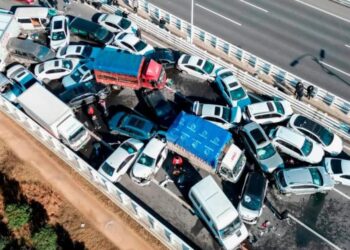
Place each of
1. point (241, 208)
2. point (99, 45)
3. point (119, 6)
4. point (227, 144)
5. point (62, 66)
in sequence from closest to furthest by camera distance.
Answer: point (241, 208) < point (227, 144) < point (62, 66) < point (99, 45) < point (119, 6)

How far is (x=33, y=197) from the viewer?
33938 mm

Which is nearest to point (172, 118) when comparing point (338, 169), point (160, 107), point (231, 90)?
point (160, 107)

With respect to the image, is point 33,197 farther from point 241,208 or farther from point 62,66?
point 241,208

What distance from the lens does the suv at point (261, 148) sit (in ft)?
109

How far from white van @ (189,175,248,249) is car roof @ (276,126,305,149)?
7.21 metres

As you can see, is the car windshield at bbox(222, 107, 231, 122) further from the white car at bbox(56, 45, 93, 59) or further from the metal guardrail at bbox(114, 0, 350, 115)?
the white car at bbox(56, 45, 93, 59)

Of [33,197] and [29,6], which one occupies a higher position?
[29,6]

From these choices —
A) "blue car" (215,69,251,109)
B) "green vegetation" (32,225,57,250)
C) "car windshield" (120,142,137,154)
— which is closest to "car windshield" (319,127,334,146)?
"blue car" (215,69,251,109)

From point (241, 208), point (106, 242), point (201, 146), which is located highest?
point (201, 146)

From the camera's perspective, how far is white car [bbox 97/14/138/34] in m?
42.5

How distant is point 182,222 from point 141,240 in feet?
10.8

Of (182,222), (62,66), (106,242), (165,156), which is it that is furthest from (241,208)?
(62,66)

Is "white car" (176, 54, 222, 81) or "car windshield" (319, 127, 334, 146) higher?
"white car" (176, 54, 222, 81)

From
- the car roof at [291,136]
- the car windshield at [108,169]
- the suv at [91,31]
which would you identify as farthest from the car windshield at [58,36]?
the car roof at [291,136]
